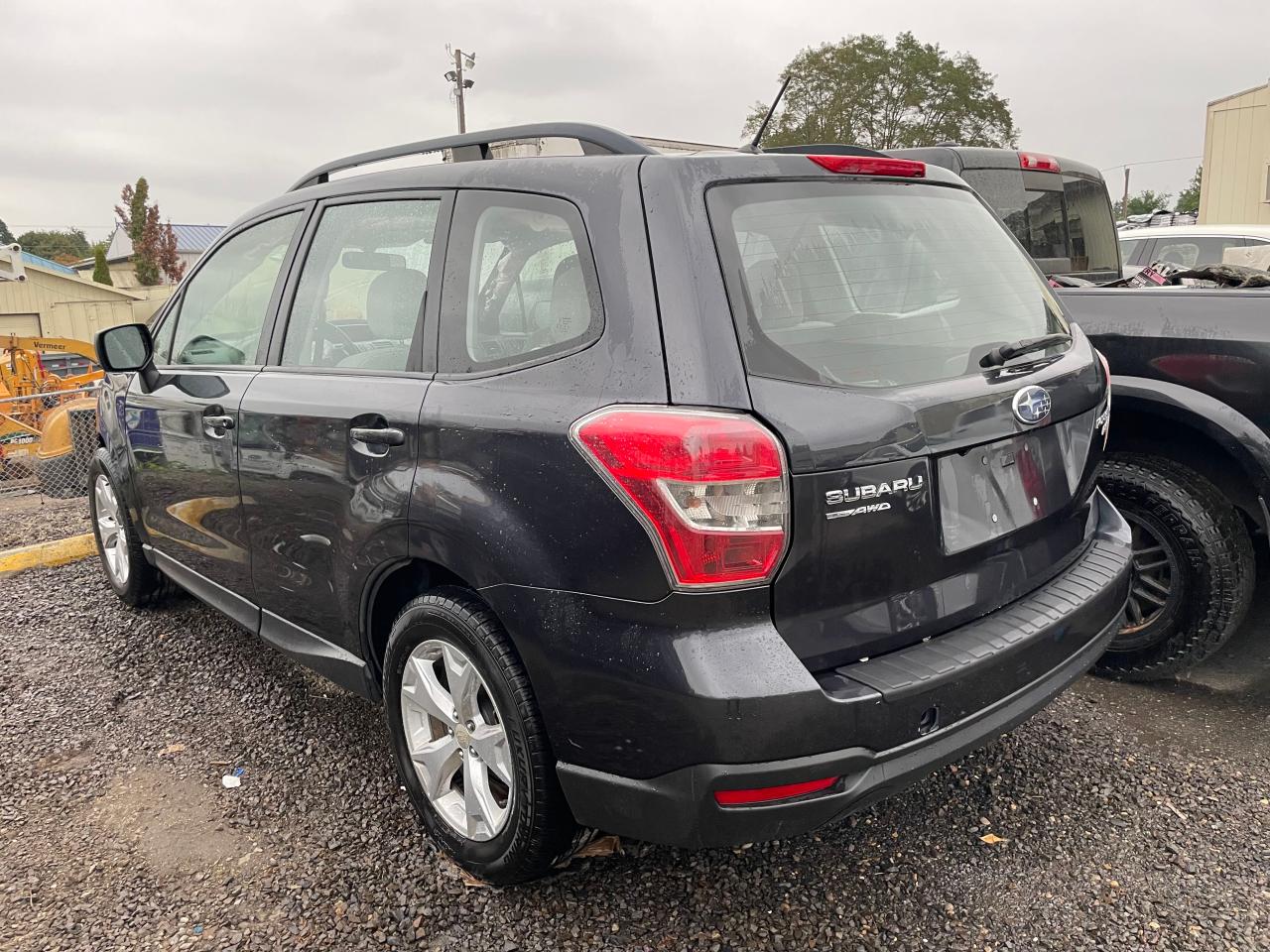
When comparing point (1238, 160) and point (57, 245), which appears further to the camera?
point (57, 245)

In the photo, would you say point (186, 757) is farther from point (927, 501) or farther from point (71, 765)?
Result: point (927, 501)

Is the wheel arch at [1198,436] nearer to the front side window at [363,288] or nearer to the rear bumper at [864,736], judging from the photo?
the rear bumper at [864,736]

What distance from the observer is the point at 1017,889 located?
2.39 meters

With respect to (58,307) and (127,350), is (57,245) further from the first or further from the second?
(127,350)

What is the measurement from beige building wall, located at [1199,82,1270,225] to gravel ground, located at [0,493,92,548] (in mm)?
20916

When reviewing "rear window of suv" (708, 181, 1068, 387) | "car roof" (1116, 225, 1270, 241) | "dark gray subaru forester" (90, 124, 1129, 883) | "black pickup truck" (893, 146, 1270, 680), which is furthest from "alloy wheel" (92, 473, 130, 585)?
"car roof" (1116, 225, 1270, 241)

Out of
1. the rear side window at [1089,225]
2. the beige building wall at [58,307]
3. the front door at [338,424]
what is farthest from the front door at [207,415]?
the beige building wall at [58,307]

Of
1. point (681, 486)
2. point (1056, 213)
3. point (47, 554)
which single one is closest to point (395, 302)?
point (681, 486)

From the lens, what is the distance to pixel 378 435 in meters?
2.39

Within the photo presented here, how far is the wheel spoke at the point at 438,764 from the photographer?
7.96 ft

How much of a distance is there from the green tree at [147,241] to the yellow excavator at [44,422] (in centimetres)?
4382

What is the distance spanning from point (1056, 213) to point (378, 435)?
14.1 feet

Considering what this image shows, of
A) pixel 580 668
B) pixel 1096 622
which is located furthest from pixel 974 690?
pixel 580 668

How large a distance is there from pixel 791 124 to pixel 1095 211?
36208mm
